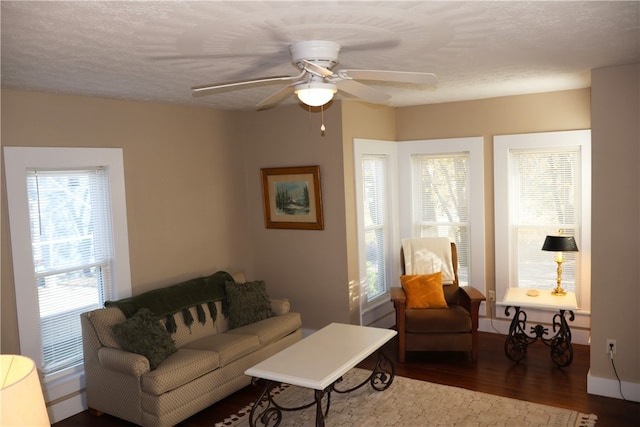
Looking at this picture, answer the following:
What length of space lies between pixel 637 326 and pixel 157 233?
12.7 feet

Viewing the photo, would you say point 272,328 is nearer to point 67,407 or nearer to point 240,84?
point 67,407

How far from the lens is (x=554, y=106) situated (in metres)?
5.16

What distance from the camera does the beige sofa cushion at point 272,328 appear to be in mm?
4555

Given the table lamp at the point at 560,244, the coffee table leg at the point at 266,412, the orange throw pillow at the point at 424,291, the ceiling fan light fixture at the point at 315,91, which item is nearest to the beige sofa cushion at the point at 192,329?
the coffee table leg at the point at 266,412

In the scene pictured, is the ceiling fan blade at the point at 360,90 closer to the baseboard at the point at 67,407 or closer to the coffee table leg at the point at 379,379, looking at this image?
the coffee table leg at the point at 379,379

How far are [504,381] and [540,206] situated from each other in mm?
1851

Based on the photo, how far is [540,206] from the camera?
5.39 metres

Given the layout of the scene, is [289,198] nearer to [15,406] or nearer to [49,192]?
[49,192]

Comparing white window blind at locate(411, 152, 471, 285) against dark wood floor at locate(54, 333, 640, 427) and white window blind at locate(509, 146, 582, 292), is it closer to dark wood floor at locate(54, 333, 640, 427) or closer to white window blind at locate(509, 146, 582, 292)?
white window blind at locate(509, 146, 582, 292)

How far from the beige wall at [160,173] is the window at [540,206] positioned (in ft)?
8.75

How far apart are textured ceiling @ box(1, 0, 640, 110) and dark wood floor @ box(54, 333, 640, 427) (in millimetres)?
2397

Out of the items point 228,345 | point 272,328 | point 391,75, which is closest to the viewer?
point 391,75

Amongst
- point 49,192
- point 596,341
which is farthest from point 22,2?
point 596,341

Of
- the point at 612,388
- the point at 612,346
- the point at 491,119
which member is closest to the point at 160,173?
the point at 491,119
